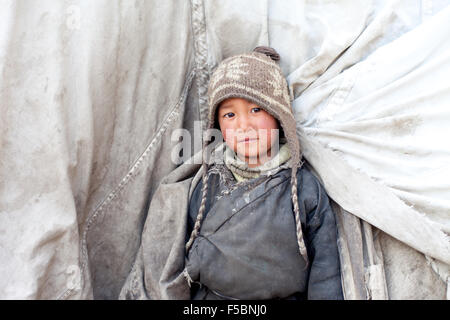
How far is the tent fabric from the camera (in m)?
1.46

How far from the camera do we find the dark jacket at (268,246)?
4.99 ft

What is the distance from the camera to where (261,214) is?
1.55 m

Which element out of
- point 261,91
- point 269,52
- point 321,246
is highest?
point 269,52

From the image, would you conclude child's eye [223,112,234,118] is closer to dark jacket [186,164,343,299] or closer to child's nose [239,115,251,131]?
child's nose [239,115,251,131]

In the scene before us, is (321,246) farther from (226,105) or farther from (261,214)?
(226,105)

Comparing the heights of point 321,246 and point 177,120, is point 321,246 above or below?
below

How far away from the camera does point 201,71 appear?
5.93 feet

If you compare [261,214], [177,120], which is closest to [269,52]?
[177,120]

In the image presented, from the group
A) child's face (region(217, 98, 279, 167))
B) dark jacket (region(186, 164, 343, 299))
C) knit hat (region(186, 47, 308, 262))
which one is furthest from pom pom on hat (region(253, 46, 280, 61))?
dark jacket (region(186, 164, 343, 299))

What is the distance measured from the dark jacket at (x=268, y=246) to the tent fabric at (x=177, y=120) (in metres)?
0.07

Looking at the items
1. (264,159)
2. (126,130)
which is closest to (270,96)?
(264,159)

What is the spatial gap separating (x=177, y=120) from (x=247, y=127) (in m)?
0.36

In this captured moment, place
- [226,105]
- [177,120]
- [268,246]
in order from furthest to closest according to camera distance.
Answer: [177,120] → [226,105] → [268,246]
